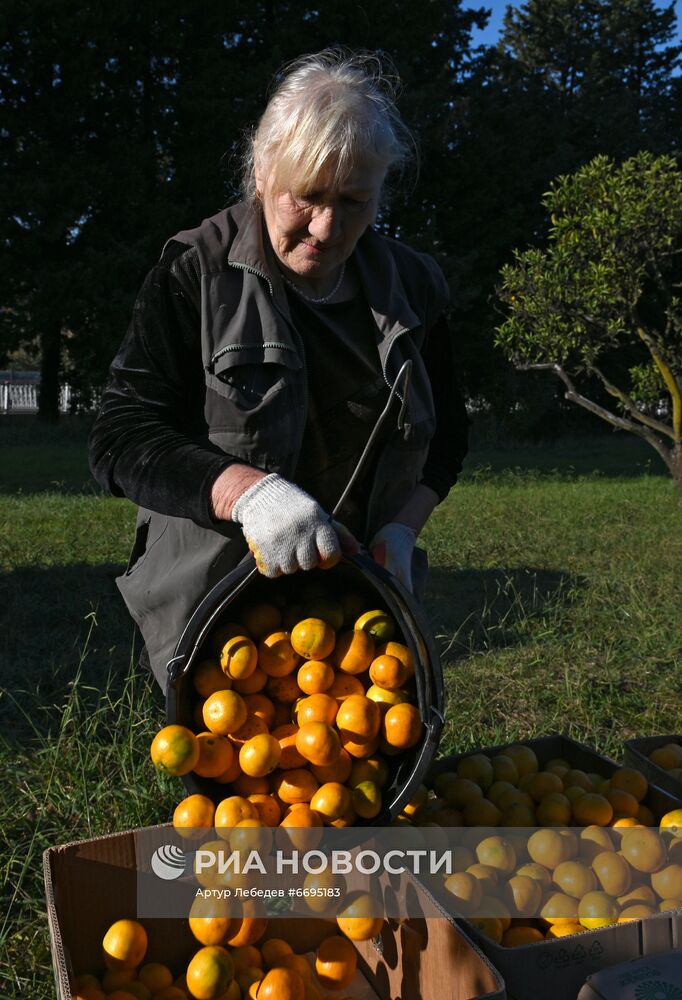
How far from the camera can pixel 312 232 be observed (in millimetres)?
1857

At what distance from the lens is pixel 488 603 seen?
540cm

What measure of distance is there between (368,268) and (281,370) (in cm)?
35

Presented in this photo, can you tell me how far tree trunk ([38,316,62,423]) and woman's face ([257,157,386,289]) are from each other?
17.9 m

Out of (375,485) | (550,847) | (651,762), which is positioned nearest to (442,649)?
(651,762)

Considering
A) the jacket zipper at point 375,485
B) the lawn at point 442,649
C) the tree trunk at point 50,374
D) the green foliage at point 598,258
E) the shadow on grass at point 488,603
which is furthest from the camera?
the tree trunk at point 50,374

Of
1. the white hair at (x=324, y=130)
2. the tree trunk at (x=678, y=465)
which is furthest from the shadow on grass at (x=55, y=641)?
the tree trunk at (x=678, y=465)

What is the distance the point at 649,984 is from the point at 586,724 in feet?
6.52

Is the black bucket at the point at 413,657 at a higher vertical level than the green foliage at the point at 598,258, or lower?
lower

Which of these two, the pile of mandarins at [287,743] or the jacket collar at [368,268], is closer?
the pile of mandarins at [287,743]

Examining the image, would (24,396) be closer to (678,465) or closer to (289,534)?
(678,465)

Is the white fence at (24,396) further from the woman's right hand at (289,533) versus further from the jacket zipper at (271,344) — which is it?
the woman's right hand at (289,533)

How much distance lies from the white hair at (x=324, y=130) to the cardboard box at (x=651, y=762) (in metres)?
1.55

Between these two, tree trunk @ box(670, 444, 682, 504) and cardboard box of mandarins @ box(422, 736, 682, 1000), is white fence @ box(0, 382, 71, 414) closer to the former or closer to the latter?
tree trunk @ box(670, 444, 682, 504)

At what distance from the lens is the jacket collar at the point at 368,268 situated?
1907mm
